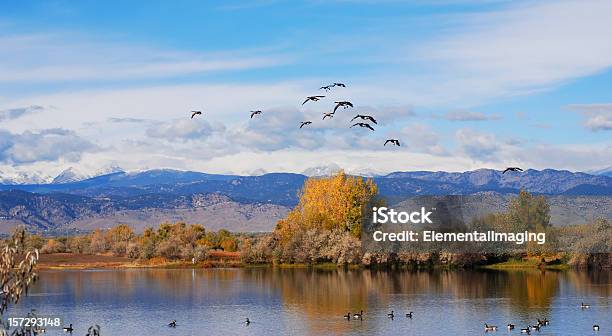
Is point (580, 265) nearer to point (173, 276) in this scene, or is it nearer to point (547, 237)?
point (547, 237)

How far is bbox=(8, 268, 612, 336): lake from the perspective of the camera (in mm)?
57844

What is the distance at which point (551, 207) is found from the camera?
118 metres

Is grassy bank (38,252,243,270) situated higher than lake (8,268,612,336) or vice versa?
grassy bank (38,252,243,270)

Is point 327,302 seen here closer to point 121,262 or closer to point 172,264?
point 172,264

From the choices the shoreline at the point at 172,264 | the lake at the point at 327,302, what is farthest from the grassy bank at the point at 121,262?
the lake at the point at 327,302

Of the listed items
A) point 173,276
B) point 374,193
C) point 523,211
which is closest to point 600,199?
point 523,211

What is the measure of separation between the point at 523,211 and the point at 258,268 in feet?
117

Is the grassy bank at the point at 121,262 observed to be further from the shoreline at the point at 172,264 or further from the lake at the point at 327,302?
the lake at the point at 327,302

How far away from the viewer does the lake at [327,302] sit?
190ft

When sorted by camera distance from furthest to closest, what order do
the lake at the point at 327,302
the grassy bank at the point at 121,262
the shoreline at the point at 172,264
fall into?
the grassy bank at the point at 121,262
the shoreline at the point at 172,264
the lake at the point at 327,302

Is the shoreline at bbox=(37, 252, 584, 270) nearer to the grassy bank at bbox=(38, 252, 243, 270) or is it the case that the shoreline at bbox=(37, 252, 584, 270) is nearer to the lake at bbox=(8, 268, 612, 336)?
the grassy bank at bbox=(38, 252, 243, 270)

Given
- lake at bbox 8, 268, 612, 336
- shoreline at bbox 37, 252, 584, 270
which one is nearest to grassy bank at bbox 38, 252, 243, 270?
shoreline at bbox 37, 252, 584, 270

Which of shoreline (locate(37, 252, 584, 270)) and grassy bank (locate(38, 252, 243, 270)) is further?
grassy bank (locate(38, 252, 243, 270))

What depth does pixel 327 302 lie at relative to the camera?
235ft
